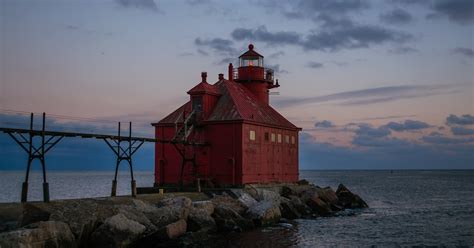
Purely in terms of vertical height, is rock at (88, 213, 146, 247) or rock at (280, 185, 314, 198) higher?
rock at (280, 185, 314, 198)

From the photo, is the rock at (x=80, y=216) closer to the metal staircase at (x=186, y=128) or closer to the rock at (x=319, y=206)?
the metal staircase at (x=186, y=128)

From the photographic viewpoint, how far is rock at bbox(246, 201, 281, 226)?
28.5m

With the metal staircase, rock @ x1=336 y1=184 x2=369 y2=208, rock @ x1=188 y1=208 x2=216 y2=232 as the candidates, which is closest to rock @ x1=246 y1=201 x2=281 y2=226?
rock @ x1=188 y1=208 x2=216 y2=232

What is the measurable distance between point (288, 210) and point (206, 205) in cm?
844

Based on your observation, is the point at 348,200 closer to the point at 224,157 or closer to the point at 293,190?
the point at 293,190

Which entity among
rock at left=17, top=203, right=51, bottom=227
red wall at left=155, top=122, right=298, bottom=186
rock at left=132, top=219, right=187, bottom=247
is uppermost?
red wall at left=155, top=122, right=298, bottom=186

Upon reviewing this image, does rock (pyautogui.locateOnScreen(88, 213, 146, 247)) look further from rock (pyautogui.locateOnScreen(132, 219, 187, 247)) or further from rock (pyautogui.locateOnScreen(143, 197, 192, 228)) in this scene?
rock (pyautogui.locateOnScreen(143, 197, 192, 228))

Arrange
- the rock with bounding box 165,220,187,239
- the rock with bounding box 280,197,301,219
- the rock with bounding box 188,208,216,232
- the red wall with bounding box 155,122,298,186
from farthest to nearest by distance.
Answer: the red wall with bounding box 155,122,298,186, the rock with bounding box 280,197,301,219, the rock with bounding box 188,208,216,232, the rock with bounding box 165,220,187,239

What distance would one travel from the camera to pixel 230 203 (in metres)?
29.2

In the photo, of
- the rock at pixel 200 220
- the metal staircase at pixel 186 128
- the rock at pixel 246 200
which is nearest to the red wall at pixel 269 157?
the rock at pixel 246 200

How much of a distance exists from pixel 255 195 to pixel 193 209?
8951mm

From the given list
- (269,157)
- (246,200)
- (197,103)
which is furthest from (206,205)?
(269,157)

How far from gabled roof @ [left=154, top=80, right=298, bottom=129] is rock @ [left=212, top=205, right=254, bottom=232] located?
8050mm

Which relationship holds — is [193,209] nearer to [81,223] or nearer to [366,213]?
[81,223]
